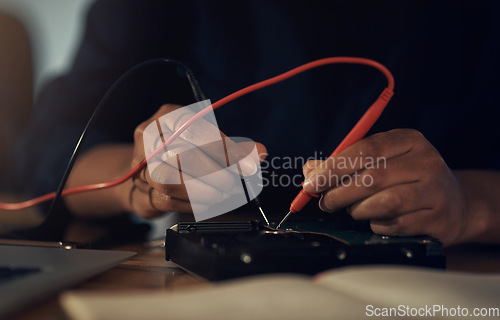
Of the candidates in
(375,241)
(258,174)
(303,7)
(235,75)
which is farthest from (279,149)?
(375,241)

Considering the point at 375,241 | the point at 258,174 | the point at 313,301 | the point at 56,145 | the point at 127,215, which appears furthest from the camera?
the point at 56,145

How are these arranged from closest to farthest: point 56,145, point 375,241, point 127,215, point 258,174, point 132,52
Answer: point 375,241, point 258,174, point 127,215, point 56,145, point 132,52

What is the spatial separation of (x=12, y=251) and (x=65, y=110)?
2.06ft

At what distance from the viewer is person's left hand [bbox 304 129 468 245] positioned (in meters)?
0.42

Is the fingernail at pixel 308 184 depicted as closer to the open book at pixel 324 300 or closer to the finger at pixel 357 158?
the finger at pixel 357 158

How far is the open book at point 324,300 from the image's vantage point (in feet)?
0.65

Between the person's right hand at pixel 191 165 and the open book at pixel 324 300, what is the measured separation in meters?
0.23

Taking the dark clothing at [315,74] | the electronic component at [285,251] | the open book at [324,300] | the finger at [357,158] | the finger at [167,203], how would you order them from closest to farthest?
the open book at [324,300] < the electronic component at [285,251] < the finger at [357,158] < the finger at [167,203] < the dark clothing at [315,74]

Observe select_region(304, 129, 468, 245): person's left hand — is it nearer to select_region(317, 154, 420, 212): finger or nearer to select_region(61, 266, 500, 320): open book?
select_region(317, 154, 420, 212): finger

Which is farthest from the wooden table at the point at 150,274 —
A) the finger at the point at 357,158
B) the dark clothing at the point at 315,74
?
the dark clothing at the point at 315,74

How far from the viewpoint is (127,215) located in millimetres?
756

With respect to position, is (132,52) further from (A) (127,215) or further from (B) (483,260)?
(B) (483,260)

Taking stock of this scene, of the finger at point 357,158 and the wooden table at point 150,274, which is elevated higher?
the finger at point 357,158

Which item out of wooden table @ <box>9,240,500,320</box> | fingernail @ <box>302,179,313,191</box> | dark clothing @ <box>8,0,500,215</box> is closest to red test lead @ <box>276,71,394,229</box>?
fingernail @ <box>302,179,313,191</box>
